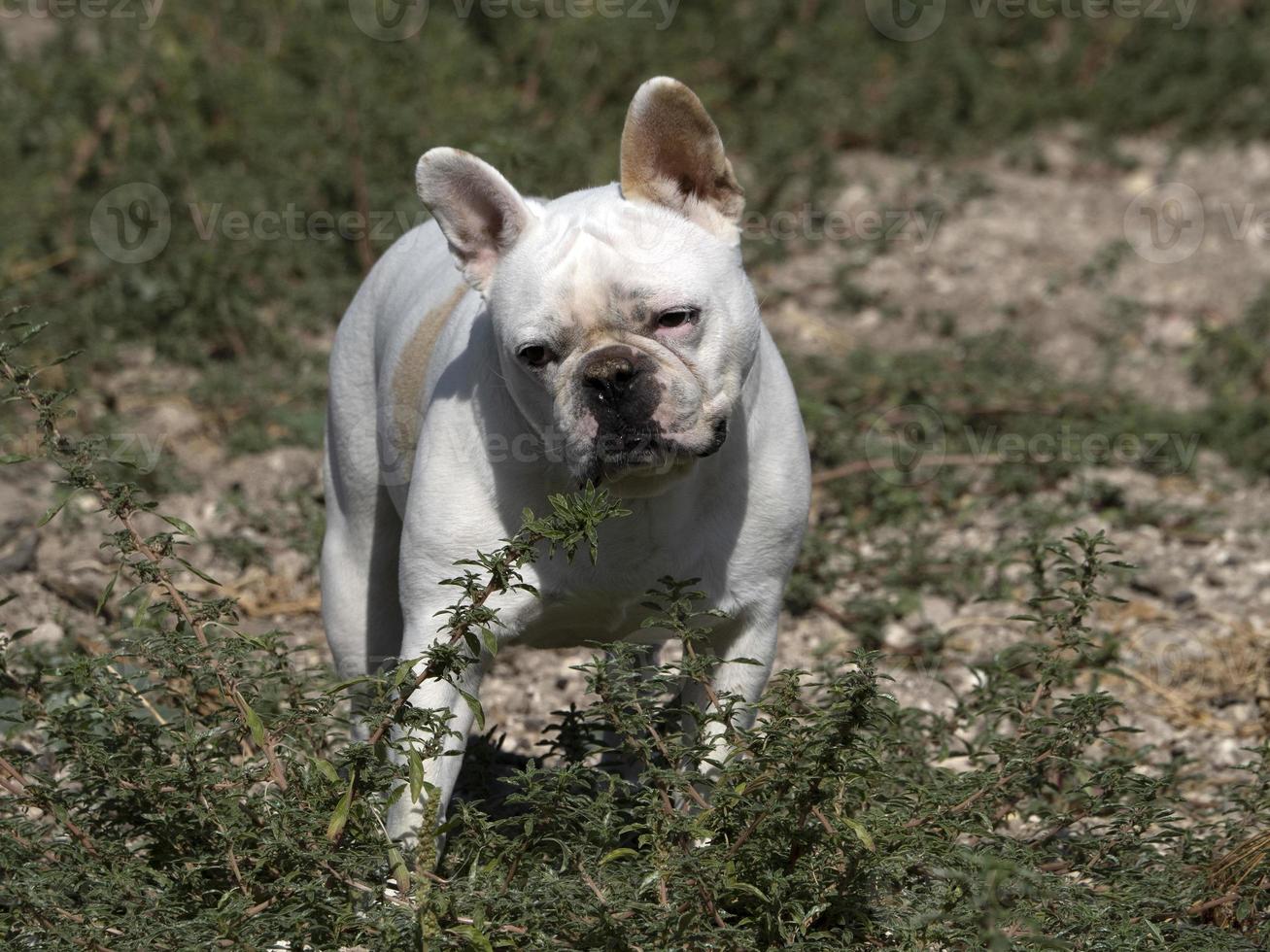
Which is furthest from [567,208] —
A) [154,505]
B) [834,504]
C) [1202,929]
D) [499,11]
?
[499,11]

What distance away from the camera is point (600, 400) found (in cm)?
377

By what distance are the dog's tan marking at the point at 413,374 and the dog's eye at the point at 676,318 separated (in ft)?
2.79

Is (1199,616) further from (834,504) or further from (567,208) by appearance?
(567,208)

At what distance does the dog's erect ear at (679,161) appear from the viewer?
13.1ft

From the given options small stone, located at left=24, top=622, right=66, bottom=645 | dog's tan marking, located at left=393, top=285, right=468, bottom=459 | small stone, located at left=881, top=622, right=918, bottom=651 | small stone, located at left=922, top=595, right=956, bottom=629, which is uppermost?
dog's tan marking, located at left=393, top=285, right=468, bottom=459

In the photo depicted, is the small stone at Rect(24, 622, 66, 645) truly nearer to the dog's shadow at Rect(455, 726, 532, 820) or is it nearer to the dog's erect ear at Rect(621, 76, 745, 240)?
the dog's shadow at Rect(455, 726, 532, 820)

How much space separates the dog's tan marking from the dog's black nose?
829mm

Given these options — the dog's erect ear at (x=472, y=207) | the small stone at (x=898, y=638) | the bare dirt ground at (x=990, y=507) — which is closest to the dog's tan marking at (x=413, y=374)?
the dog's erect ear at (x=472, y=207)

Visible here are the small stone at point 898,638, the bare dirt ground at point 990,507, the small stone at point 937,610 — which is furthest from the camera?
the small stone at point 937,610

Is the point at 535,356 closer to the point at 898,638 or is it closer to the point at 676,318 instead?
the point at 676,318

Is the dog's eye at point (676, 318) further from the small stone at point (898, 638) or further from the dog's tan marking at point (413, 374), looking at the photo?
the small stone at point (898, 638)

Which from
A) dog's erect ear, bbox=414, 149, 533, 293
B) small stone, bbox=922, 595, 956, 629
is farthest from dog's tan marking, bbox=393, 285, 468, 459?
small stone, bbox=922, 595, 956, 629

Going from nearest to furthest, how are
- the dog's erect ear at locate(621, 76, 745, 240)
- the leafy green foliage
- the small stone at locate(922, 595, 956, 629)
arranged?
the leafy green foliage < the dog's erect ear at locate(621, 76, 745, 240) < the small stone at locate(922, 595, 956, 629)

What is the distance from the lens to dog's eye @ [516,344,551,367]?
390cm
